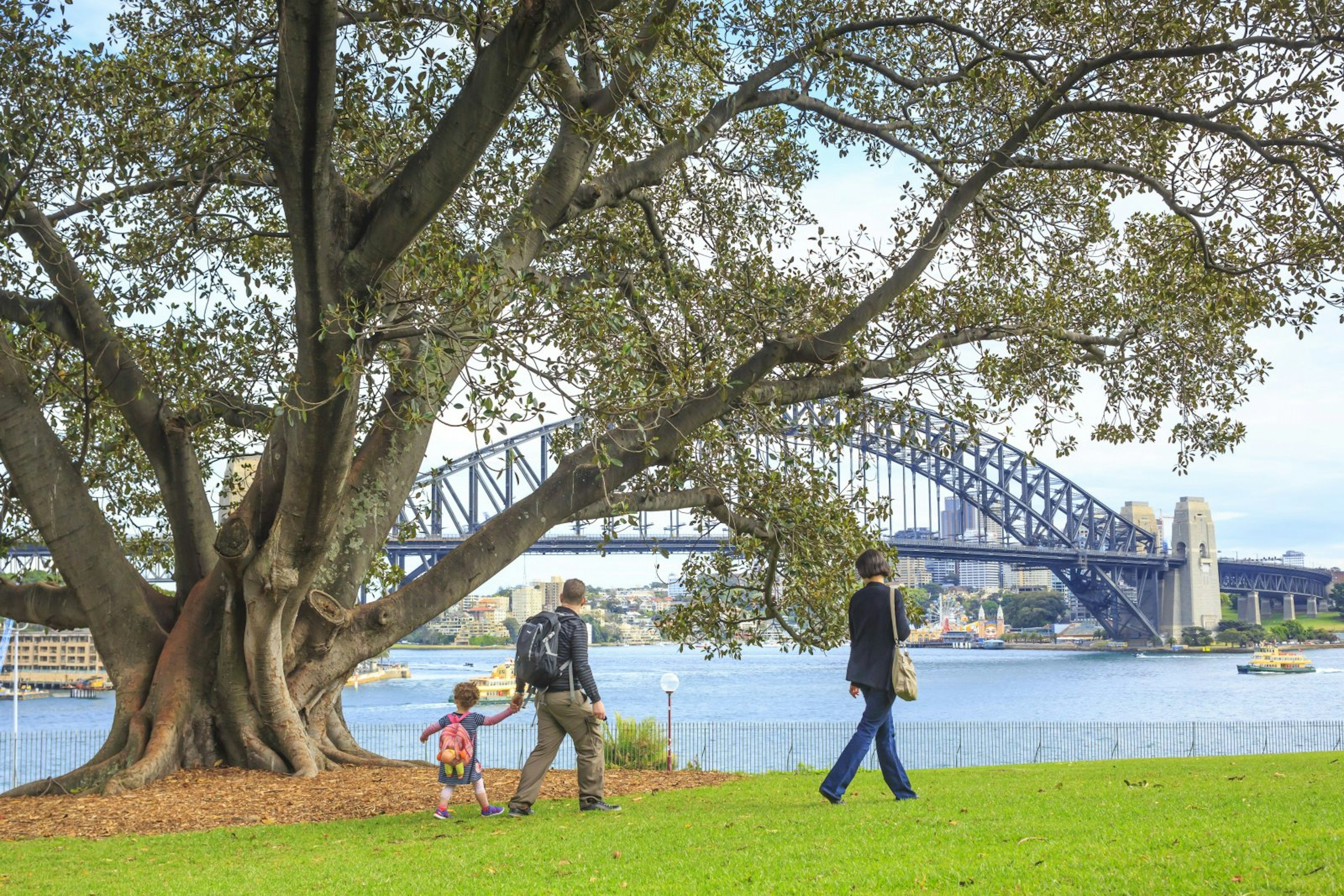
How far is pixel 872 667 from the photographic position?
6414 millimetres

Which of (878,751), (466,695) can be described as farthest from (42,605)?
(878,751)

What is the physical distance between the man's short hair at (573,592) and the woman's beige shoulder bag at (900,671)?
172cm

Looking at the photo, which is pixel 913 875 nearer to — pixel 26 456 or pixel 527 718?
pixel 26 456

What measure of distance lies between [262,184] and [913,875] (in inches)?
318

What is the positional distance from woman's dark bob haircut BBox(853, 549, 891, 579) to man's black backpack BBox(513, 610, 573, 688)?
173 centimetres

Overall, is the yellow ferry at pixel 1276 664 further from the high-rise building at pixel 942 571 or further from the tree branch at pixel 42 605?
the tree branch at pixel 42 605

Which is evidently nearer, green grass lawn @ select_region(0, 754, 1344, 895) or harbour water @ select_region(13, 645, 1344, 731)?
green grass lawn @ select_region(0, 754, 1344, 895)

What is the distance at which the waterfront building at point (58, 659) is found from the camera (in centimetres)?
6538

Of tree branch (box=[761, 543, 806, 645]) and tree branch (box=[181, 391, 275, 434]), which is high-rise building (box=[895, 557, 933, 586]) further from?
tree branch (box=[181, 391, 275, 434])

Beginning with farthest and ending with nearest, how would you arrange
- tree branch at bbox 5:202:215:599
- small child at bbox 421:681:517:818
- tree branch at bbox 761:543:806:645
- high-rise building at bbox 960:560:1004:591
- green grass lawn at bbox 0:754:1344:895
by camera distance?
1. high-rise building at bbox 960:560:1004:591
2. tree branch at bbox 761:543:806:645
3. tree branch at bbox 5:202:215:599
4. small child at bbox 421:681:517:818
5. green grass lawn at bbox 0:754:1344:895

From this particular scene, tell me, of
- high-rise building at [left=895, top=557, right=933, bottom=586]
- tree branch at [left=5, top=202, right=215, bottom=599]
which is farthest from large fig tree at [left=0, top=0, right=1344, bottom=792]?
high-rise building at [left=895, top=557, right=933, bottom=586]

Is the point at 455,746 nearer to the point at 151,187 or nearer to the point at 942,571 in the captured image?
the point at 151,187

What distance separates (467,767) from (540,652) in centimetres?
105

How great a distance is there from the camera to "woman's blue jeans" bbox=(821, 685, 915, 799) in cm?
639
